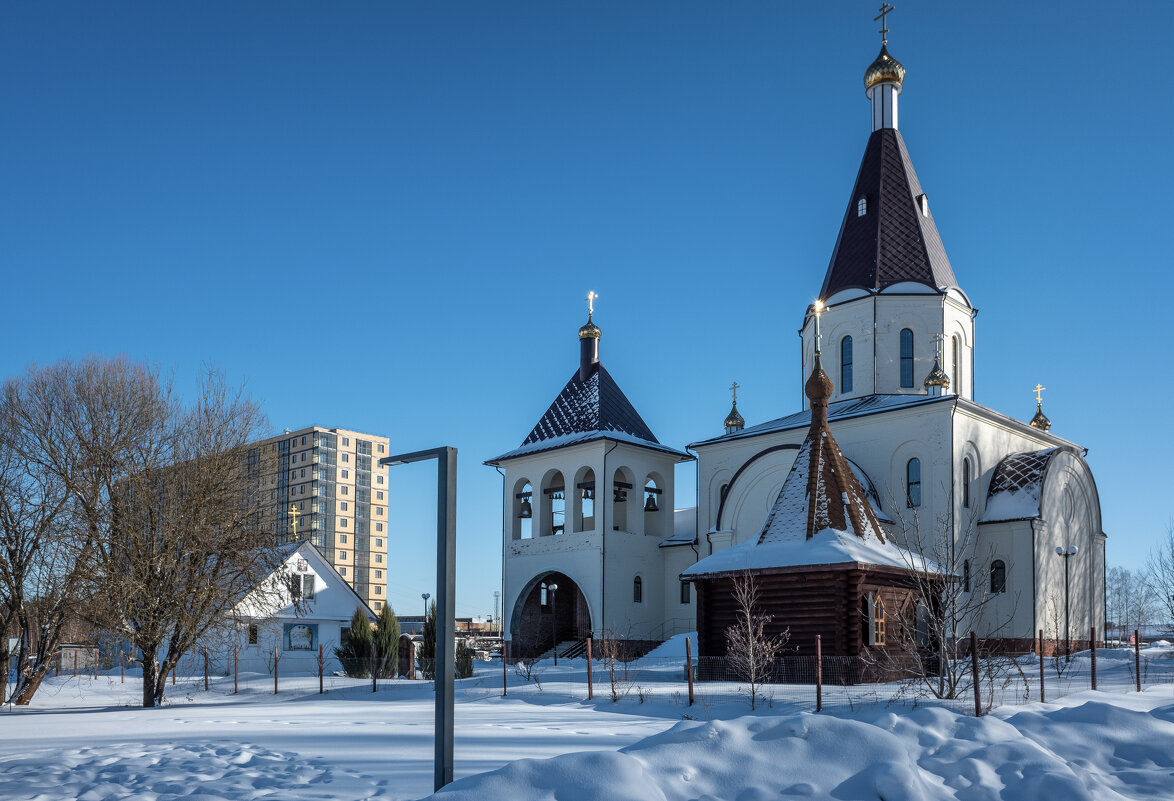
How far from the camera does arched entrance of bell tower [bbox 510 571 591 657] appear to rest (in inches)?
1313

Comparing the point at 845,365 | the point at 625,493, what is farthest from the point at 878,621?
the point at 625,493

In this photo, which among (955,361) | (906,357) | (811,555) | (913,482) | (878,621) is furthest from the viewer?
(955,361)

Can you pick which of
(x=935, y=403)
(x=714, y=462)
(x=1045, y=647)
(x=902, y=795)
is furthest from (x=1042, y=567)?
(x=902, y=795)

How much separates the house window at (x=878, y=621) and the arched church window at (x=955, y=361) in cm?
1075

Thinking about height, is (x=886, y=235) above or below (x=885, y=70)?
below

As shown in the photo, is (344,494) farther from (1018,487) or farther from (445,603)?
(445,603)

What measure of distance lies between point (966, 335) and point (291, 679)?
66.4ft

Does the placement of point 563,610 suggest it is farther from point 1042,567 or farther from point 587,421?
point 1042,567

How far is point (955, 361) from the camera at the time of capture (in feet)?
96.6

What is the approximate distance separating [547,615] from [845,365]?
1260 centimetres

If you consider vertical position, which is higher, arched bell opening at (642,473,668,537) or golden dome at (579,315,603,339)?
golden dome at (579,315,603,339)

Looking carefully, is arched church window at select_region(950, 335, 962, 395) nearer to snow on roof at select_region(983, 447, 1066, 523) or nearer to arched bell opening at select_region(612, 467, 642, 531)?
snow on roof at select_region(983, 447, 1066, 523)

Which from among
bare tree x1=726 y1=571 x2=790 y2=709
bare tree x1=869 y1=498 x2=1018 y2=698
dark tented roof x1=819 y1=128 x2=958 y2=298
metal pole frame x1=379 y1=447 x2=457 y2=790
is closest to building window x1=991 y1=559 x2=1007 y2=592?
bare tree x1=869 y1=498 x2=1018 y2=698

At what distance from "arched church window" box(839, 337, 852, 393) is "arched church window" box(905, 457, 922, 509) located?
374cm
